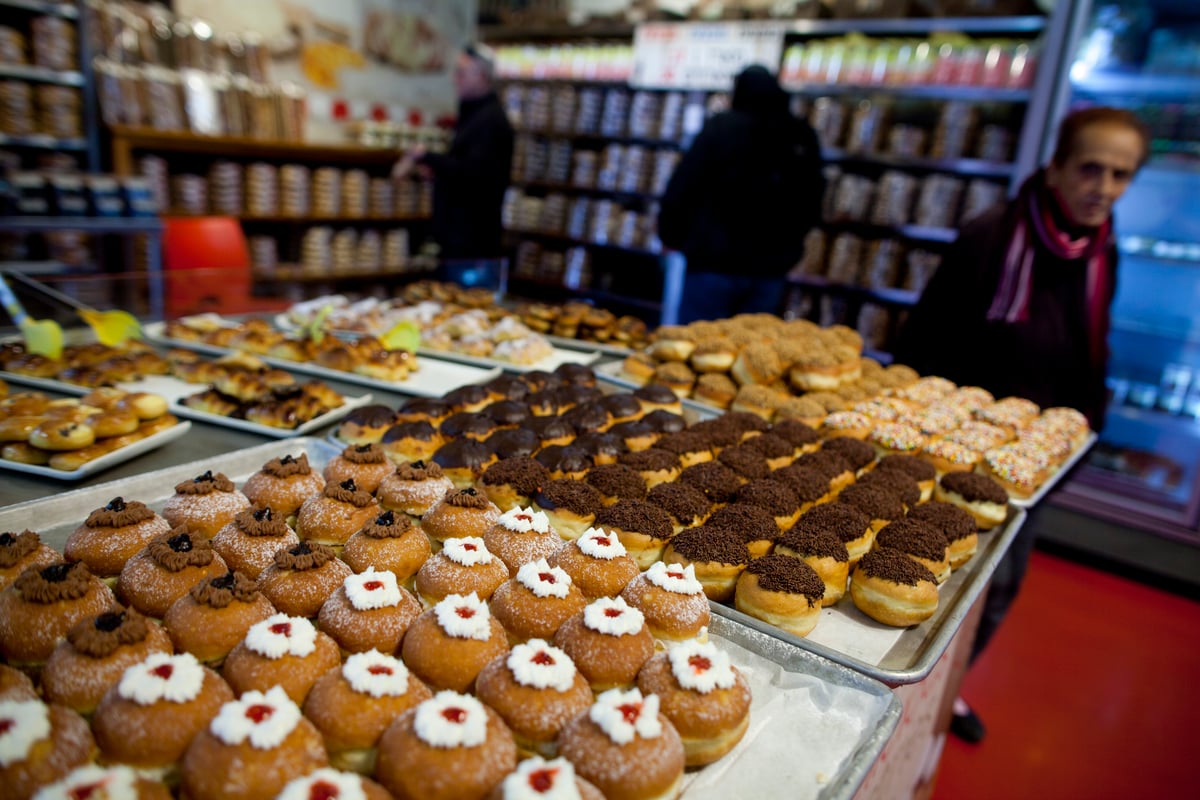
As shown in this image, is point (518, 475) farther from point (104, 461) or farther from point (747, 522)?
point (104, 461)

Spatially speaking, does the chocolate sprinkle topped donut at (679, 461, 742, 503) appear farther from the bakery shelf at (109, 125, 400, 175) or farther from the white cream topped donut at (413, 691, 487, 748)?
the bakery shelf at (109, 125, 400, 175)

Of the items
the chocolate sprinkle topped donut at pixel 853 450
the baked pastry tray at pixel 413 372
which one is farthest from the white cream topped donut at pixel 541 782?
the baked pastry tray at pixel 413 372

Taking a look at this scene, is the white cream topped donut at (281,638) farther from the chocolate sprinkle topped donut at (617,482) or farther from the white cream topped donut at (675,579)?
the chocolate sprinkle topped donut at (617,482)

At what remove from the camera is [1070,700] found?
349cm

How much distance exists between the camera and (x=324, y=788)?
0.95 metres

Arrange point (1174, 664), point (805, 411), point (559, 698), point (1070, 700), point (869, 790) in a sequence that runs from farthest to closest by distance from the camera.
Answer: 1. point (1174, 664)
2. point (1070, 700)
3. point (805, 411)
4. point (869, 790)
5. point (559, 698)

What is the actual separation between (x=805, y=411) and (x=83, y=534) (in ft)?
7.12

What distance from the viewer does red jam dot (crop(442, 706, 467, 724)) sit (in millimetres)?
1064

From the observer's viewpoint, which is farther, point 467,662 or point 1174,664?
point 1174,664

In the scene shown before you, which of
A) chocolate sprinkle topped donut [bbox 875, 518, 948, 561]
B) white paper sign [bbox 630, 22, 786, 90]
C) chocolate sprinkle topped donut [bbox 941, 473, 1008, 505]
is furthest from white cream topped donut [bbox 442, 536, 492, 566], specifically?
white paper sign [bbox 630, 22, 786, 90]

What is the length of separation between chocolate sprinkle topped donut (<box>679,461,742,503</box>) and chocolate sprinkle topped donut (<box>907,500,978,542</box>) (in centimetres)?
49

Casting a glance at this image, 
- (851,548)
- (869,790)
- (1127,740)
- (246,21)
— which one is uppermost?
(246,21)

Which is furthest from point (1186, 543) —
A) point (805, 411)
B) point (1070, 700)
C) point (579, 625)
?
point (579, 625)

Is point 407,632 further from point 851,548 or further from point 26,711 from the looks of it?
point 851,548
